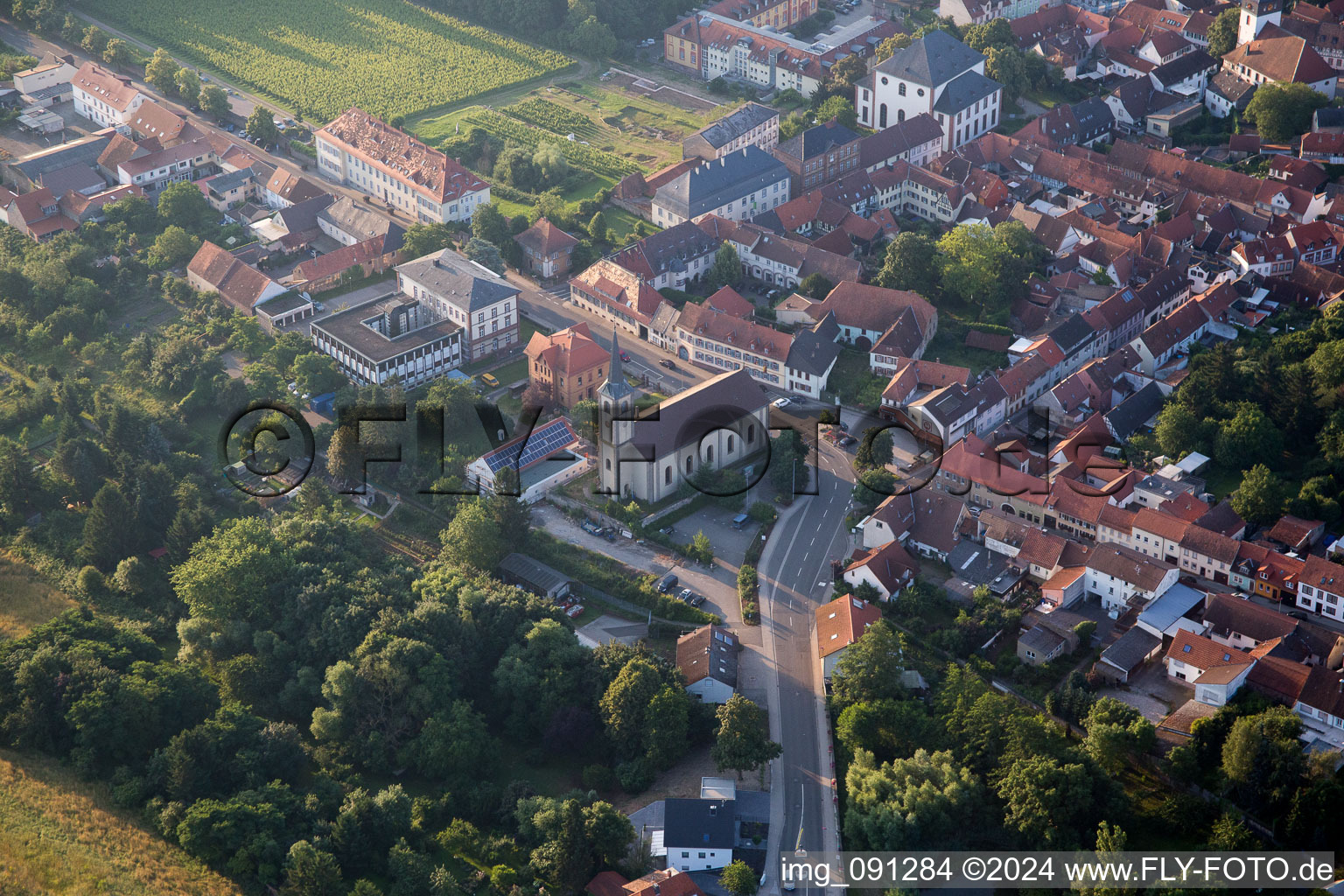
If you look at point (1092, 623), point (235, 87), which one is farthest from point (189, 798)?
point (235, 87)

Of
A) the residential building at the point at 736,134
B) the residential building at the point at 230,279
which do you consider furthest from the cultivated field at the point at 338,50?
the residential building at the point at 230,279

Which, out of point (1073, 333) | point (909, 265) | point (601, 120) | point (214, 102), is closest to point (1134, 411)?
point (1073, 333)

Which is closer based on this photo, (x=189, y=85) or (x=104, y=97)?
(x=104, y=97)

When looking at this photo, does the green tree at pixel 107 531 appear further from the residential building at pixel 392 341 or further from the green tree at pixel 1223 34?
the green tree at pixel 1223 34

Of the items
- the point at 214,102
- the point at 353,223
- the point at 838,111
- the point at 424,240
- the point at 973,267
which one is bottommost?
the point at 353,223

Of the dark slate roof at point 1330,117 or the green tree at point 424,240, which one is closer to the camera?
the green tree at point 424,240

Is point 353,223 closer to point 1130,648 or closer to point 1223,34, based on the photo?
point 1130,648
